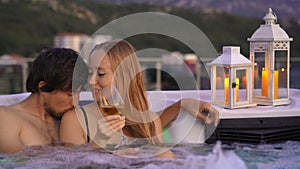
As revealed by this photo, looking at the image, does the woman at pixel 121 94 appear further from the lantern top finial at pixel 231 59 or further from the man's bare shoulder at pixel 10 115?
the lantern top finial at pixel 231 59

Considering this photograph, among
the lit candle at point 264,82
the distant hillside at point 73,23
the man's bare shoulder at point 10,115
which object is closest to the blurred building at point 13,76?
the lit candle at point 264,82

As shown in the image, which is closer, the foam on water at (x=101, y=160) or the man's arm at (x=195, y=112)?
the foam on water at (x=101, y=160)

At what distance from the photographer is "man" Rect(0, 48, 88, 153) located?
2.36 m

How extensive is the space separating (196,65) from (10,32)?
21.0ft

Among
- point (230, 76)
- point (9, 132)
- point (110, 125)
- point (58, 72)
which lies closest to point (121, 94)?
point (58, 72)

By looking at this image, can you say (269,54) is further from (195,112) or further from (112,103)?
(112,103)

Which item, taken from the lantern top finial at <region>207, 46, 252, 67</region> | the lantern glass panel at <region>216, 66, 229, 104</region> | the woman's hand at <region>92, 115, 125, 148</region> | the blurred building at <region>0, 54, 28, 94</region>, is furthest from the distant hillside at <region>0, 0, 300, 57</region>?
the woman's hand at <region>92, 115, 125, 148</region>

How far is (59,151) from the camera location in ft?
7.77

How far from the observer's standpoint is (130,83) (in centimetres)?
245

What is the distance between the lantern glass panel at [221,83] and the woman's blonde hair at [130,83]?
0.80 m

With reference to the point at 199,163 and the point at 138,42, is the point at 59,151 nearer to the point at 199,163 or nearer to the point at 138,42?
the point at 199,163

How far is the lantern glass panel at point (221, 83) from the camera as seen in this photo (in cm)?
316

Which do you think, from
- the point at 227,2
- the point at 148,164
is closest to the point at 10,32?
the point at 227,2

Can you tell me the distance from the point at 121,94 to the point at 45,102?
0.39m
